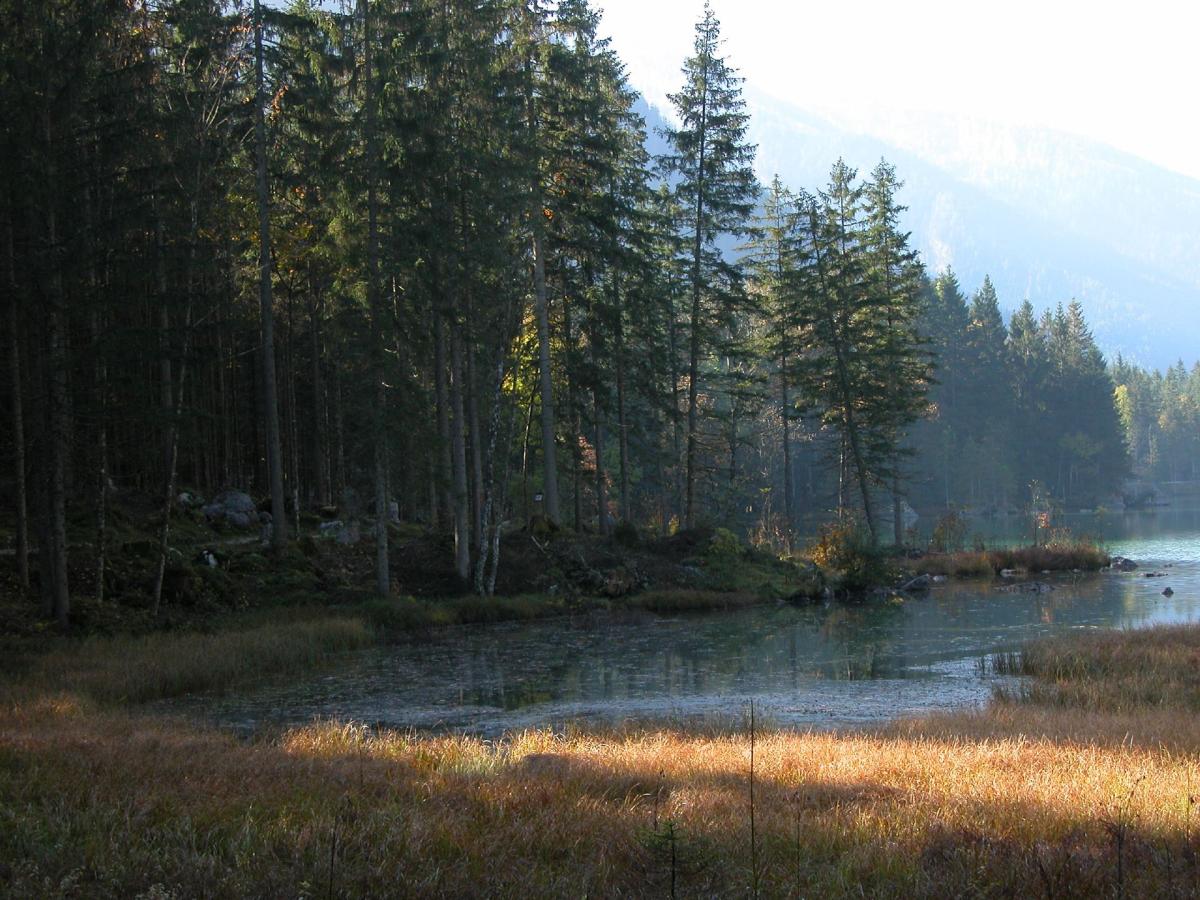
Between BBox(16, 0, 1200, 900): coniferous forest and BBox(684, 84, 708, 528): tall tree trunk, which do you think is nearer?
BBox(16, 0, 1200, 900): coniferous forest

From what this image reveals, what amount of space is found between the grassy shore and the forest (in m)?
11.8

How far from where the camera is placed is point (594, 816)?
22.0 ft

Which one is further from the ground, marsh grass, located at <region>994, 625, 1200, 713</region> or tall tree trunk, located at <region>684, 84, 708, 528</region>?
tall tree trunk, located at <region>684, 84, 708, 528</region>

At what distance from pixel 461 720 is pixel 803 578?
24.3m

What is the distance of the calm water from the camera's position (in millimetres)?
15750

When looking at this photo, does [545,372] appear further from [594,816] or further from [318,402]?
[594,816]

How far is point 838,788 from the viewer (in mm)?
7762

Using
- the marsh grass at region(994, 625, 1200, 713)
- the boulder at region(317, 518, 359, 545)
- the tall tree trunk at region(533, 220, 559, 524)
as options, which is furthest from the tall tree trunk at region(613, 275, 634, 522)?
the marsh grass at region(994, 625, 1200, 713)

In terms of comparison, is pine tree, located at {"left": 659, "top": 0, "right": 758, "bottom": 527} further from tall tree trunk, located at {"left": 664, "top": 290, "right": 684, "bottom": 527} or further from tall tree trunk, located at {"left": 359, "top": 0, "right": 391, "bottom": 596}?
tall tree trunk, located at {"left": 359, "top": 0, "right": 391, "bottom": 596}

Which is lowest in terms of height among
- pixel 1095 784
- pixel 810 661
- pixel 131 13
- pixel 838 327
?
pixel 810 661

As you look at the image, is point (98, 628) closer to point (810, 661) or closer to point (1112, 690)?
point (810, 661)

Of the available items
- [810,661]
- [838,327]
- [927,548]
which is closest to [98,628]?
[810,661]

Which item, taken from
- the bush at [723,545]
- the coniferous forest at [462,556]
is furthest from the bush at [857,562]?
the bush at [723,545]

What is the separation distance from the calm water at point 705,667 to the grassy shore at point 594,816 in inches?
185
